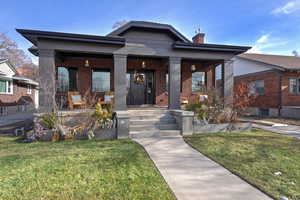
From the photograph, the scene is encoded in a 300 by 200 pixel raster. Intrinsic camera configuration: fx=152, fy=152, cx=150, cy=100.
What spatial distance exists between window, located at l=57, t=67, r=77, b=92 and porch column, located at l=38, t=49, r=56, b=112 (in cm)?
324

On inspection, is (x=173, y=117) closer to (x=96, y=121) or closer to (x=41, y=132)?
(x=96, y=121)

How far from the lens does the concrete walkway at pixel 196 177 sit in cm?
227

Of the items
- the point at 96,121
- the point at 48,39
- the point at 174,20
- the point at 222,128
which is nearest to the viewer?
the point at 96,121

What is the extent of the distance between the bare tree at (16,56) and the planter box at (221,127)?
24.1 m

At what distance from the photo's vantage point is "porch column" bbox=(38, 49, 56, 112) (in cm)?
556

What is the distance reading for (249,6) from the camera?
30.2 ft

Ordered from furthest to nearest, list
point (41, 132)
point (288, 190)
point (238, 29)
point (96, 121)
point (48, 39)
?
1. point (238, 29)
2. point (48, 39)
3. point (96, 121)
4. point (41, 132)
5. point (288, 190)

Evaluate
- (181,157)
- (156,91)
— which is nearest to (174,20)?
(156,91)

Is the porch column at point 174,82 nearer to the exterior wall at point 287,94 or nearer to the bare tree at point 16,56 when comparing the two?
the exterior wall at point 287,94

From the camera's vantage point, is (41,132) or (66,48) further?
(66,48)

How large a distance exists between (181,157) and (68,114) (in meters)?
4.31

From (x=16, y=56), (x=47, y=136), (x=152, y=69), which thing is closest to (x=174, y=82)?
(x=152, y=69)

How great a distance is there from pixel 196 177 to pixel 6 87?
16.8 m

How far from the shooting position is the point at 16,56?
25875mm
